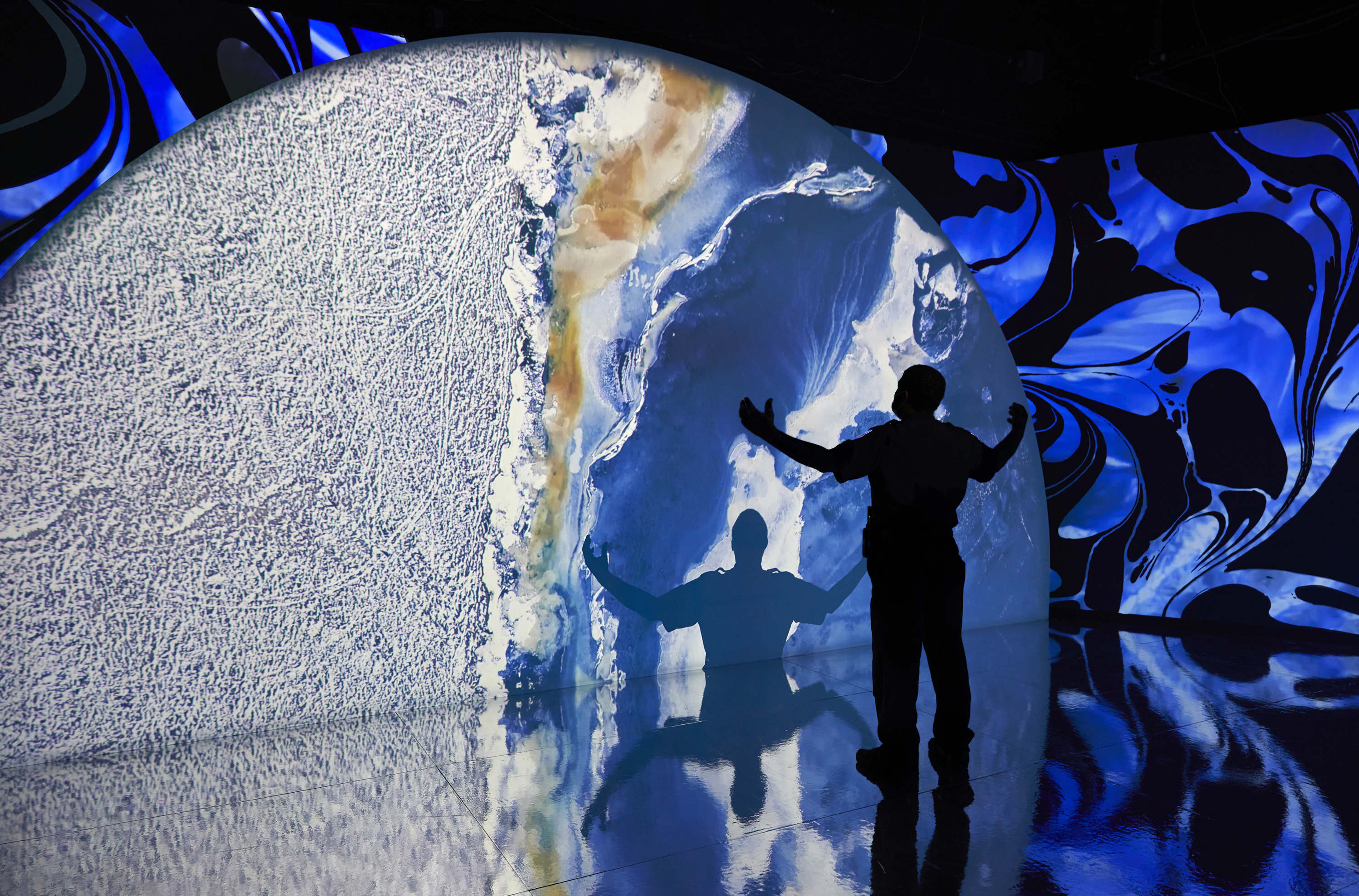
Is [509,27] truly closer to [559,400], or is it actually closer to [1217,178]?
[559,400]

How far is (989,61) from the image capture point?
179 inches

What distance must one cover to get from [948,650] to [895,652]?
7.0 inches

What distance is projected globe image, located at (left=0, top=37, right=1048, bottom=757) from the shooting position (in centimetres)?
296

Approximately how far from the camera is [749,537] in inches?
162

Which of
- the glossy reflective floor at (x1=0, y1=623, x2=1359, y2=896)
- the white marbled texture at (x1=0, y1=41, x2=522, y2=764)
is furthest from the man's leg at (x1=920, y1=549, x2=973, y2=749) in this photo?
→ the white marbled texture at (x1=0, y1=41, x2=522, y2=764)

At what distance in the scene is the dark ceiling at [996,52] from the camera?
4012 millimetres

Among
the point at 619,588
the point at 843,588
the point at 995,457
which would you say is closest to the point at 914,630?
the point at 995,457

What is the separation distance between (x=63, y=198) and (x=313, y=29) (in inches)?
45.7

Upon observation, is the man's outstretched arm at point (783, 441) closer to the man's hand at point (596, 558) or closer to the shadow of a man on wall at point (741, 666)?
the shadow of a man on wall at point (741, 666)

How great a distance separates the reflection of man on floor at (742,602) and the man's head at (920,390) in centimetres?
152

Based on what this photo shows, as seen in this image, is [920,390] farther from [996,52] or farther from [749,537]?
[996,52]

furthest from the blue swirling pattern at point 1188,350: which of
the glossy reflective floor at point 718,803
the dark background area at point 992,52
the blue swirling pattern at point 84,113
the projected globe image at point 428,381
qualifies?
the blue swirling pattern at point 84,113

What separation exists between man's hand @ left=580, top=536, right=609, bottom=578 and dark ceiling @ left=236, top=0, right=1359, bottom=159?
2280 mm

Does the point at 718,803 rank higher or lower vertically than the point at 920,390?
lower
